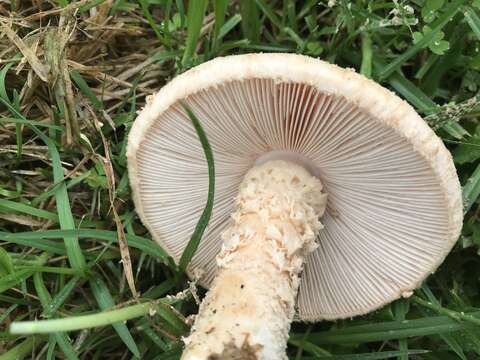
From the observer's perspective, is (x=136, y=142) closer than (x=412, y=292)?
Yes

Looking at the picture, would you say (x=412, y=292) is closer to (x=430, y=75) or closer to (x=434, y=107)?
(x=434, y=107)

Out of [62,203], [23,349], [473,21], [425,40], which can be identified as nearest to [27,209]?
[62,203]

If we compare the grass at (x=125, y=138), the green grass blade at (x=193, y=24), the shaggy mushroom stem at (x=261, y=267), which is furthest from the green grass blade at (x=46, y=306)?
the green grass blade at (x=193, y=24)

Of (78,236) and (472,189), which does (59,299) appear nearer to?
(78,236)

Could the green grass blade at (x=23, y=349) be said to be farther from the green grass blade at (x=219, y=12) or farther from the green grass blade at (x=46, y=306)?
the green grass blade at (x=219, y=12)

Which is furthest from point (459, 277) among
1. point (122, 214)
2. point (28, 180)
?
point (28, 180)

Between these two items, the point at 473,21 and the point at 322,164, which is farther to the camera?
the point at 473,21
